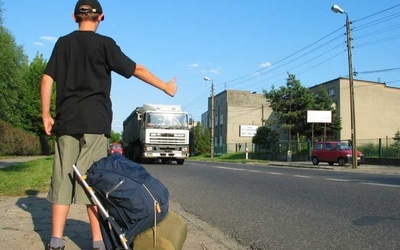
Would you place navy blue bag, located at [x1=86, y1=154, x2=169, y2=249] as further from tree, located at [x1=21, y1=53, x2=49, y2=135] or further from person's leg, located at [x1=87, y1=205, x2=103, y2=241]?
tree, located at [x1=21, y1=53, x2=49, y2=135]

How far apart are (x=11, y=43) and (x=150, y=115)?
52.0 ft

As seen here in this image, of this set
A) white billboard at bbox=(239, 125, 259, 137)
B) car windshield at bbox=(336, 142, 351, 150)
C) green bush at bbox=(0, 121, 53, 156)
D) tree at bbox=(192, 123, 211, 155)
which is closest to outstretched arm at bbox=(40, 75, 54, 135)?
green bush at bbox=(0, 121, 53, 156)

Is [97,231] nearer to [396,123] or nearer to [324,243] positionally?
[324,243]

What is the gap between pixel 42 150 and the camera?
41.5 metres

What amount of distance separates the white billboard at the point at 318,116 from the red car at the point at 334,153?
46.9 feet

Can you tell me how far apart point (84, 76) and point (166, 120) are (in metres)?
21.1

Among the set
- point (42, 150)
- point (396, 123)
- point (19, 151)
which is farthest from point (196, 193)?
point (396, 123)

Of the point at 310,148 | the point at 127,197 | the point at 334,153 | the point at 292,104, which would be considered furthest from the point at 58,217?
the point at 292,104

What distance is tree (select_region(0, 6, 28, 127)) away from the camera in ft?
101

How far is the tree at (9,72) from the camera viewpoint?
101 feet

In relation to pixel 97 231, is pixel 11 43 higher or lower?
higher

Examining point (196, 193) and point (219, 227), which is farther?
point (196, 193)

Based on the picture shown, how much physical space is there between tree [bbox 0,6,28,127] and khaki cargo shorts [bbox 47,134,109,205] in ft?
96.9

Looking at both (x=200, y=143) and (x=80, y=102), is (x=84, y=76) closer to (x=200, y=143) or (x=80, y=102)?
(x=80, y=102)
